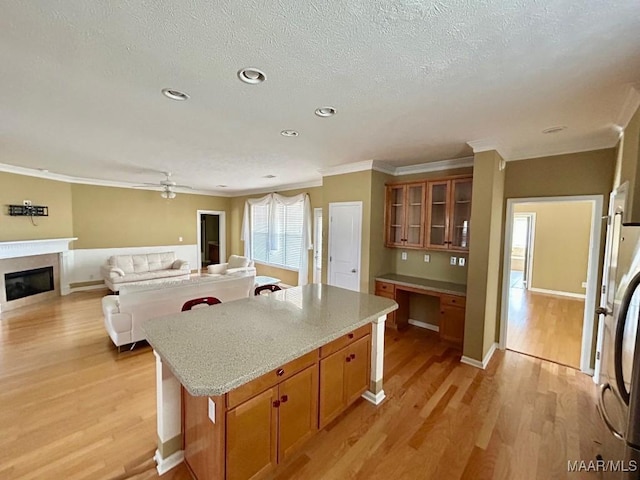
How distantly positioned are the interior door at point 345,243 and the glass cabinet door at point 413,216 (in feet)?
2.46

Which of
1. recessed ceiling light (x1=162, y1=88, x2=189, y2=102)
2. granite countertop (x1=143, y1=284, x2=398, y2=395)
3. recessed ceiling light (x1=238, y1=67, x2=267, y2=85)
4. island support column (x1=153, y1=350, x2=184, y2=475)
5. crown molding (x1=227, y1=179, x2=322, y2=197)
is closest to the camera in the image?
granite countertop (x1=143, y1=284, x2=398, y2=395)

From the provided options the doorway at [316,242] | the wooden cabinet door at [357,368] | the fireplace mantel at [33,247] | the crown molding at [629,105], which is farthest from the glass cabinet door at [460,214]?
the fireplace mantel at [33,247]

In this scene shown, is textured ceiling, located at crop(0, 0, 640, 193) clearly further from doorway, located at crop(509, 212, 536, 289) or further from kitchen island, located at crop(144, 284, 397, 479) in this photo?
doorway, located at crop(509, 212, 536, 289)

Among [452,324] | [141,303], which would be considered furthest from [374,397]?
[141,303]

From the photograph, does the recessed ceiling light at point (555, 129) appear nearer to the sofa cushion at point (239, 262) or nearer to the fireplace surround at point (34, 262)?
the sofa cushion at point (239, 262)

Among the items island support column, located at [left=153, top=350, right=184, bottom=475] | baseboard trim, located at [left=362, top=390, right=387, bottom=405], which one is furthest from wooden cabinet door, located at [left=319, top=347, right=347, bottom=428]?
island support column, located at [left=153, top=350, right=184, bottom=475]

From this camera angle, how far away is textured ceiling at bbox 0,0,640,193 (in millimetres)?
1228

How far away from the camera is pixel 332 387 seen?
6.85 feet

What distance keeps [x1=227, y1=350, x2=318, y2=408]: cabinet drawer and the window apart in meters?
4.88

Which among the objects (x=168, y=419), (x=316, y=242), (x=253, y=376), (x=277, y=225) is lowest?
(x=168, y=419)

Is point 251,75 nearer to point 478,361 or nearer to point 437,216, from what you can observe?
point 437,216

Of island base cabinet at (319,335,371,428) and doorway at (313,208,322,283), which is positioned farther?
doorway at (313,208,322,283)

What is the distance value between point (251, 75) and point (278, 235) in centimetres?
572

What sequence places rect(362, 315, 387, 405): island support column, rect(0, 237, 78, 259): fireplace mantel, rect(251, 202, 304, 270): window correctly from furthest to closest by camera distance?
rect(251, 202, 304, 270): window, rect(0, 237, 78, 259): fireplace mantel, rect(362, 315, 387, 405): island support column
